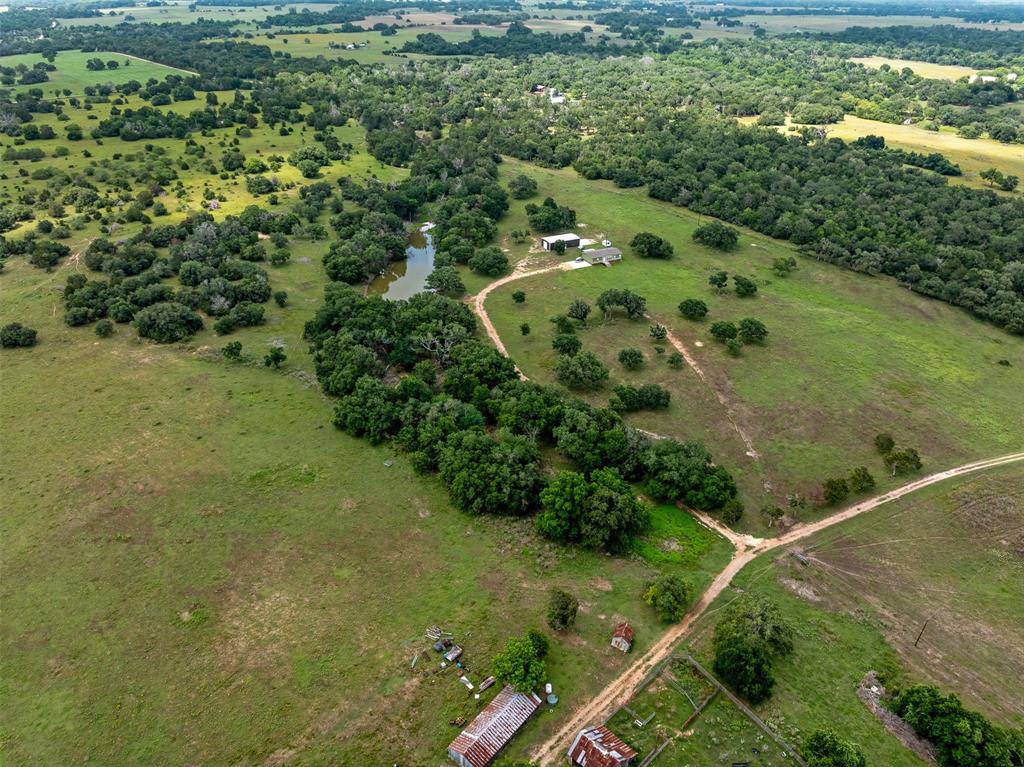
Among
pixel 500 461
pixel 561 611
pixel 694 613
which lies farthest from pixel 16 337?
pixel 694 613

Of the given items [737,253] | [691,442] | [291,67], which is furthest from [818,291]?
[291,67]

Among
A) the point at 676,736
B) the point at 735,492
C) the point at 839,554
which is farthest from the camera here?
the point at 735,492

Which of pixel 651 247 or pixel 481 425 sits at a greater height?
pixel 481 425

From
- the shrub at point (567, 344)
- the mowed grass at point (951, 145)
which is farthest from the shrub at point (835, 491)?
the mowed grass at point (951, 145)

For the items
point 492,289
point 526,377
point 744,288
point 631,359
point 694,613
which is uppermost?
point 744,288

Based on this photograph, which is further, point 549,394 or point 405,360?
point 405,360

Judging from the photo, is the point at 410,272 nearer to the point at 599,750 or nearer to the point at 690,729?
the point at 690,729

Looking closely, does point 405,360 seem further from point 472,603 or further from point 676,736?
point 676,736
